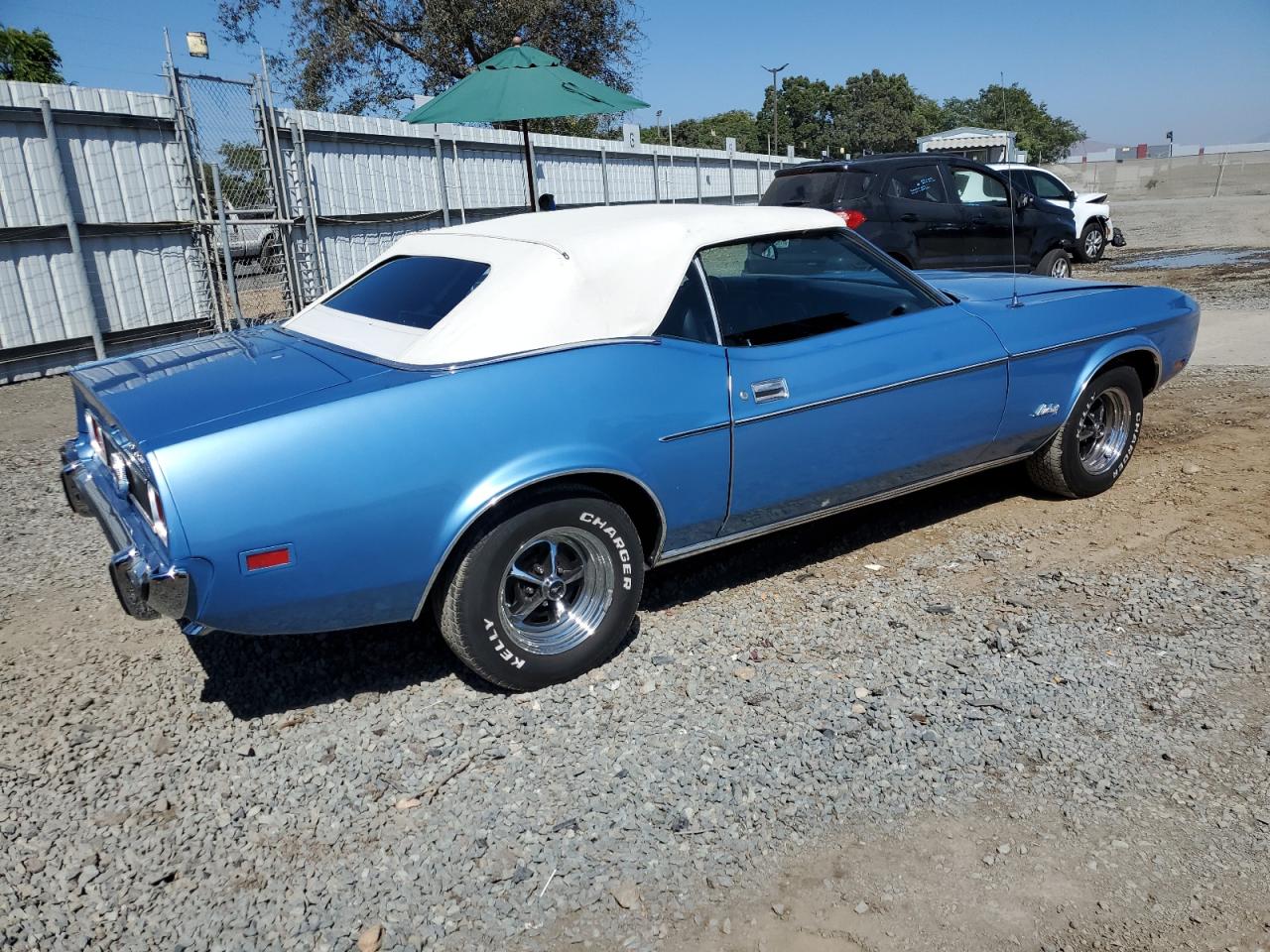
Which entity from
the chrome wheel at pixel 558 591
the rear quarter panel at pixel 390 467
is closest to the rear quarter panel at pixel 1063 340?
the rear quarter panel at pixel 390 467

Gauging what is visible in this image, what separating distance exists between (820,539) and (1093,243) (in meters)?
13.2

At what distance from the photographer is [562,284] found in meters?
3.20

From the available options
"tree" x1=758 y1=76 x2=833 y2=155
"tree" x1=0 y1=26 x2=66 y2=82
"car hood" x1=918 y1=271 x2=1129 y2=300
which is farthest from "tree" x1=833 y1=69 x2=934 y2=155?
"car hood" x1=918 y1=271 x2=1129 y2=300

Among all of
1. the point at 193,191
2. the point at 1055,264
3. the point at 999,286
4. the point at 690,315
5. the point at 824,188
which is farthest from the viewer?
the point at 1055,264

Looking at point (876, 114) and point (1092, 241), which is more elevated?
point (876, 114)

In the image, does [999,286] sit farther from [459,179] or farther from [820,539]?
[459,179]

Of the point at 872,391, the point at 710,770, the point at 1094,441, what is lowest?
the point at 710,770

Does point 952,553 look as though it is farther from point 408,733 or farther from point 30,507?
point 30,507

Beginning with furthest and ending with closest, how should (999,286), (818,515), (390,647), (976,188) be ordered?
(976,188)
(999,286)
(818,515)
(390,647)

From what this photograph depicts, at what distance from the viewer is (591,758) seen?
110 inches

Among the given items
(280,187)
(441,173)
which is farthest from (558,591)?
(441,173)

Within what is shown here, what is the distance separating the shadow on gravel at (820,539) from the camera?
3.98 m

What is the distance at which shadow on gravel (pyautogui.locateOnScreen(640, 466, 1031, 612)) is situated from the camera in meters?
3.98

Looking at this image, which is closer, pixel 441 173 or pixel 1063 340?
pixel 1063 340
